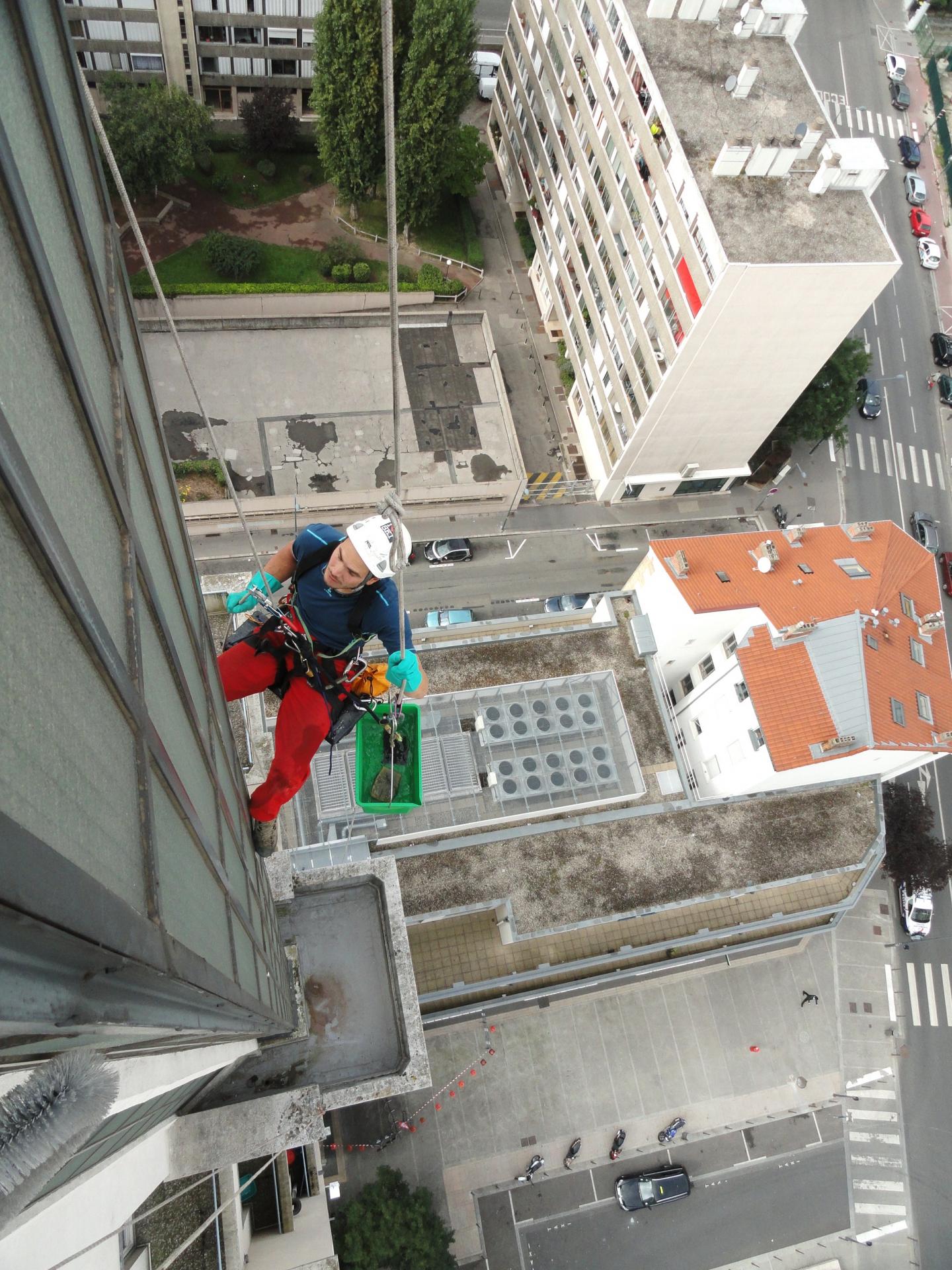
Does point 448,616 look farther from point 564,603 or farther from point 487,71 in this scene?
point 487,71

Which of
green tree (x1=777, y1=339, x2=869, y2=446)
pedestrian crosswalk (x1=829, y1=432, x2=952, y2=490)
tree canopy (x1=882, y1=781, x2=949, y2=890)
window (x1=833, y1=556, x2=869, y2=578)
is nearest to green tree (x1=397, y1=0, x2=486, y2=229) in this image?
green tree (x1=777, y1=339, x2=869, y2=446)

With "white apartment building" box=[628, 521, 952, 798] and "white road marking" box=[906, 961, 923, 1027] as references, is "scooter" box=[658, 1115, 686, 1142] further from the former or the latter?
"white apartment building" box=[628, 521, 952, 798]

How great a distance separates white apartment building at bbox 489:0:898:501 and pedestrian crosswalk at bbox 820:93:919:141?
71.2 feet

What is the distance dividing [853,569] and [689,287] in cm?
1100

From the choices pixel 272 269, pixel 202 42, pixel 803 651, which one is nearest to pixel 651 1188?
pixel 803 651

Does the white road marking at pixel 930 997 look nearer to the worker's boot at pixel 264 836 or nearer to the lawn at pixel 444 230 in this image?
the worker's boot at pixel 264 836

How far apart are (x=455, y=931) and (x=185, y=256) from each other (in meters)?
32.3

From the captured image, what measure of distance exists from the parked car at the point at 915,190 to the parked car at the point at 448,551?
36284 mm

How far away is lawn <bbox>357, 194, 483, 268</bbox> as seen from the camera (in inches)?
1586

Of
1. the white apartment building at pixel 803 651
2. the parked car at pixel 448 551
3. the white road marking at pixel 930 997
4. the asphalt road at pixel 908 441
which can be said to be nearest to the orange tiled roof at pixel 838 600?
the white apartment building at pixel 803 651

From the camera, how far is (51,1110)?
2.76 m

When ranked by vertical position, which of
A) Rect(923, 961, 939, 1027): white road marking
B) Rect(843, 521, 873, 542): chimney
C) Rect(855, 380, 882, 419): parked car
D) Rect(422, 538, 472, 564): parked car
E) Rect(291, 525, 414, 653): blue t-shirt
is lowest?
Rect(923, 961, 939, 1027): white road marking

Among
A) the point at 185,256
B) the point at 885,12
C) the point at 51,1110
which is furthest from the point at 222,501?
the point at 885,12

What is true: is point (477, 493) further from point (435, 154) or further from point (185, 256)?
point (185, 256)
